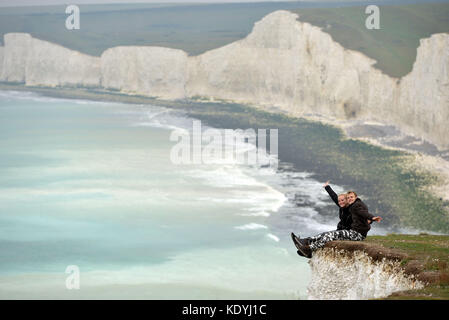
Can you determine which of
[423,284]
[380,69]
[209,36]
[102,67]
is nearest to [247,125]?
[380,69]

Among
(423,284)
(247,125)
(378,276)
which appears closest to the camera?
(423,284)

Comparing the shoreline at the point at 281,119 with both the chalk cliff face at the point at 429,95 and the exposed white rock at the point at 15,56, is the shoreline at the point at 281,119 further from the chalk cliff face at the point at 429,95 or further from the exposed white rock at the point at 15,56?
the chalk cliff face at the point at 429,95

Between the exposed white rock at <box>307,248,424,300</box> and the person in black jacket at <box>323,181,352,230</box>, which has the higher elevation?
the person in black jacket at <box>323,181,352,230</box>

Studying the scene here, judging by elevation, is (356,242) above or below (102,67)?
below

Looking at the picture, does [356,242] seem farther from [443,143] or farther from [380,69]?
[380,69]

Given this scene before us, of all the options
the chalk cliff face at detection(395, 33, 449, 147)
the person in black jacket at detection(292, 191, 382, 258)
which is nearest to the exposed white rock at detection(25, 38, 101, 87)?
the chalk cliff face at detection(395, 33, 449, 147)

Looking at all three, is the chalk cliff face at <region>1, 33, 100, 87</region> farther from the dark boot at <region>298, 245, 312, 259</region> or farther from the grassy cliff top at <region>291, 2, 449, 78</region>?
the dark boot at <region>298, 245, 312, 259</region>

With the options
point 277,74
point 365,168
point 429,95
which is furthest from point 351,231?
point 277,74

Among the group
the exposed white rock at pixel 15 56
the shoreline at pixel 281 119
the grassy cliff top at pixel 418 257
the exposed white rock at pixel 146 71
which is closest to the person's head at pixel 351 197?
the grassy cliff top at pixel 418 257
